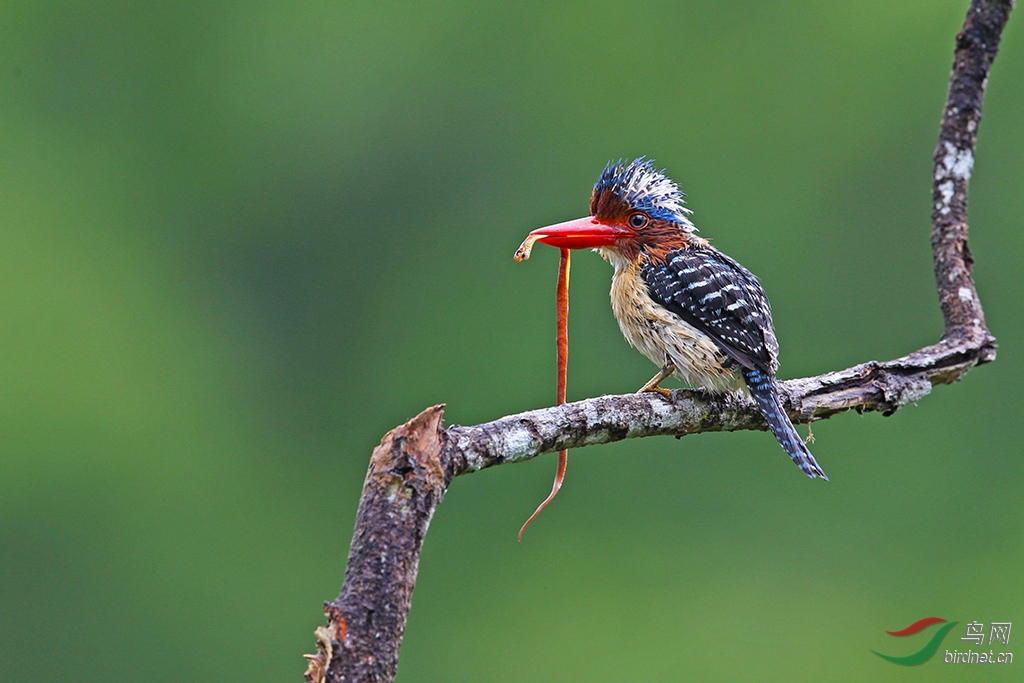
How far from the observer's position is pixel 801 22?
79.4 feet

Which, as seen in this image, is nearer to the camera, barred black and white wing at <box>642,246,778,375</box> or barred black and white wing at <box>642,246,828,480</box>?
barred black and white wing at <box>642,246,828,480</box>

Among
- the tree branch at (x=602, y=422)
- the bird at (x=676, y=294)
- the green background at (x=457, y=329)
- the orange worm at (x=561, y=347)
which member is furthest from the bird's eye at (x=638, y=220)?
the green background at (x=457, y=329)

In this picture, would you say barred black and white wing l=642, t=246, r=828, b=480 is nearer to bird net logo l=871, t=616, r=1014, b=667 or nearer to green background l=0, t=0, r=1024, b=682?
bird net logo l=871, t=616, r=1014, b=667

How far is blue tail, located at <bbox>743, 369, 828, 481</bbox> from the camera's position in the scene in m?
4.50

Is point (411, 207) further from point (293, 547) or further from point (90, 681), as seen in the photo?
point (90, 681)

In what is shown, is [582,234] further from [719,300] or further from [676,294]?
[719,300]

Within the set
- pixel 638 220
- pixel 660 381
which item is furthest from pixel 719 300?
pixel 638 220

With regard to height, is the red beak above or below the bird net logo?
above

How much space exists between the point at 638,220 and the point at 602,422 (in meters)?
1.72

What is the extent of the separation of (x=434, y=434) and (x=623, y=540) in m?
17.6

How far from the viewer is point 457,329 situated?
21422mm

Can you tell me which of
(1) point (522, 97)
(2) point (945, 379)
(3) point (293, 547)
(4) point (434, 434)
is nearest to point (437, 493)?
(4) point (434, 434)

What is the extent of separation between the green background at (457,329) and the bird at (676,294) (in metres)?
10.7

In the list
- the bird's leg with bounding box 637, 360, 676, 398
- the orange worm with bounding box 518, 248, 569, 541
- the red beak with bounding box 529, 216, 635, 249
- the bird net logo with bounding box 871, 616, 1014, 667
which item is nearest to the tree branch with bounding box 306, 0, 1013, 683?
the bird's leg with bounding box 637, 360, 676, 398
